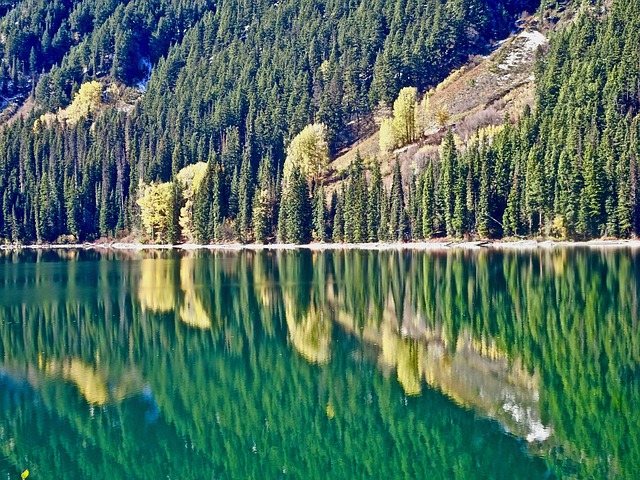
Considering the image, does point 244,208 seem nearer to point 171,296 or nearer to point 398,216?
point 398,216

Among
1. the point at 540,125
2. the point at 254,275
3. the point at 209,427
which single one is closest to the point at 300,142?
the point at 540,125

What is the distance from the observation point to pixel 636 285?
48219 millimetres

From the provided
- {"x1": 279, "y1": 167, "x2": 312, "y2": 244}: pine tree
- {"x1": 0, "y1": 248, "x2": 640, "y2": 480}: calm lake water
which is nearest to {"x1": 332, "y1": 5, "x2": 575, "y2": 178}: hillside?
{"x1": 279, "y1": 167, "x2": 312, "y2": 244}: pine tree

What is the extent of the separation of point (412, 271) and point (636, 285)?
23835 mm

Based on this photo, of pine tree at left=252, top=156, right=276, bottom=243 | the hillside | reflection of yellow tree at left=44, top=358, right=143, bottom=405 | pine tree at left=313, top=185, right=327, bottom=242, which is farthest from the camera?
the hillside

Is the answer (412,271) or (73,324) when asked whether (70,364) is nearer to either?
(73,324)

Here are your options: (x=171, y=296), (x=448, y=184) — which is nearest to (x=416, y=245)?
(x=448, y=184)

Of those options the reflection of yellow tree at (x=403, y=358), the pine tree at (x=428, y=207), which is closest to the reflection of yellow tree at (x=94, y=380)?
the reflection of yellow tree at (x=403, y=358)

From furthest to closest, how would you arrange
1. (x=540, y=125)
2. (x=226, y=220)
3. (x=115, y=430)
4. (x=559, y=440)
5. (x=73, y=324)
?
(x=226, y=220) → (x=540, y=125) → (x=73, y=324) → (x=115, y=430) → (x=559, y=440)

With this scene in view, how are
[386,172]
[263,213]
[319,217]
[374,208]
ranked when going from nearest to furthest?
[374,208]
[319,217]
[263,213]
[386,172]

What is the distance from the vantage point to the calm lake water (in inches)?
830

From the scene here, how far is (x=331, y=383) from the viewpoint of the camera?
93.4 ft

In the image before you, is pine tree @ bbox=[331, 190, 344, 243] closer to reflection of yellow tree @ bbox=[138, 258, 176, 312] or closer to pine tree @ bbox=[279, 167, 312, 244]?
pine tree @ bbox=[279, 167, 312, 244]

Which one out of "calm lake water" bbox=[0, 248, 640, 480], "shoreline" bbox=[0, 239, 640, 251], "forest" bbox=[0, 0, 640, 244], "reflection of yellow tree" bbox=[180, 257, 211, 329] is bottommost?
"calm lake water" bbox=[0, 248, 640, 480]
